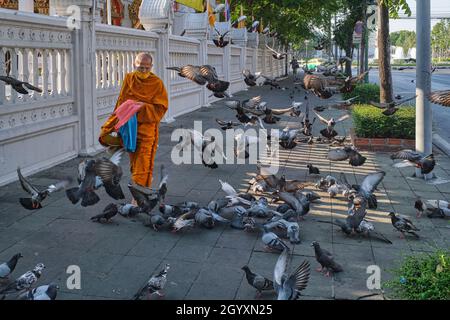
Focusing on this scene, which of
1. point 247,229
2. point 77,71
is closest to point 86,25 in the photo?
point 77,71

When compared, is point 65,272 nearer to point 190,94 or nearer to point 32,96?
point 32,96

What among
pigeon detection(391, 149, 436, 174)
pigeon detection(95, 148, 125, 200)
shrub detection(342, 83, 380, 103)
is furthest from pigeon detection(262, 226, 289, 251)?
shrub detection(342, 83, 380, 103)

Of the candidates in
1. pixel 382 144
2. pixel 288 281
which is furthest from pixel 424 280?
pixel 382 144

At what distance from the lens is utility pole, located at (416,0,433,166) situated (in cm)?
848

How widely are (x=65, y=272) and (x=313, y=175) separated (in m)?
5.22

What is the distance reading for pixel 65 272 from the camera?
189 inches

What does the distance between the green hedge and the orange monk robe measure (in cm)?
546

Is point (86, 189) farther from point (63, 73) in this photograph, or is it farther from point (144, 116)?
point (63, 73)

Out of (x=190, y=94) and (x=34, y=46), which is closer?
(x=34, y=46)

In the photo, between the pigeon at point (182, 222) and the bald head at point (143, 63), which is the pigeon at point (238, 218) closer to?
the pigeon at point (182, 222)

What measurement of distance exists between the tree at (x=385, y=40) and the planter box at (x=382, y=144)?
8.35 ft

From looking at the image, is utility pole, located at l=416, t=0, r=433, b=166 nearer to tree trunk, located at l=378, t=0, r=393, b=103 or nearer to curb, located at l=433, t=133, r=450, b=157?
curb, located at l=433, t=133, r=450, b=157
